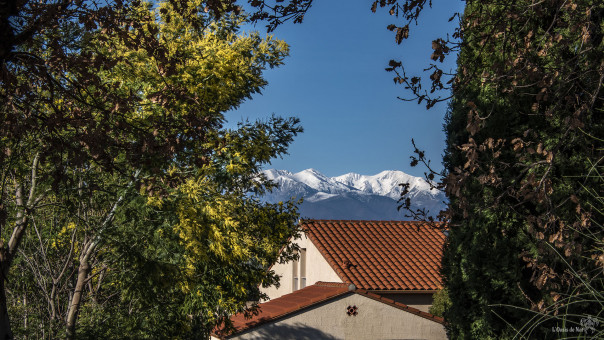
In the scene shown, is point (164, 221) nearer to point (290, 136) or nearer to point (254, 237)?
point (254, 237)

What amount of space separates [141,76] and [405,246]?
15351mm

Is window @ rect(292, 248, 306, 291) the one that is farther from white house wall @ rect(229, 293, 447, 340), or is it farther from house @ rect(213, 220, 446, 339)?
white house wall @ rect(229, 293, 447, 340)

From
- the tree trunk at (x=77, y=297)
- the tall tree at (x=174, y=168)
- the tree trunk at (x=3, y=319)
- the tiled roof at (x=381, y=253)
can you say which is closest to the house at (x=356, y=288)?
the tiled roof at (x=381, y=253)

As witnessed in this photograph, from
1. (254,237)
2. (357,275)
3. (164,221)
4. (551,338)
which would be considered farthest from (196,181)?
(357,275)

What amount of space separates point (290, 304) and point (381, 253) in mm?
5532

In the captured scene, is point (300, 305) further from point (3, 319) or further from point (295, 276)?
point (3, 319)

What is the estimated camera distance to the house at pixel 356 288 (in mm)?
17891

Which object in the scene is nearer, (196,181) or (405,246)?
(196,181)

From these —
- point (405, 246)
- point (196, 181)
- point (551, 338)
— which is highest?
point (405, 246)

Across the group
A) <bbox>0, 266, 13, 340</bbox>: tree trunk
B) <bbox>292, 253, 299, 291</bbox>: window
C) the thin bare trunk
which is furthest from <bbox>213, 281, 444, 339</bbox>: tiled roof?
<bbox>0, 266, 13, 340</bbox>: tree trunk

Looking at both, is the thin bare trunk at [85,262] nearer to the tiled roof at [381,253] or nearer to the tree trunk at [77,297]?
the tree trunk at [77,297]

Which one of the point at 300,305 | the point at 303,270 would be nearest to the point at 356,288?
the point at 300,305

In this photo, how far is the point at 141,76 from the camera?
36.0 ft

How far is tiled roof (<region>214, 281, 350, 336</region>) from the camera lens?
17547 mm
